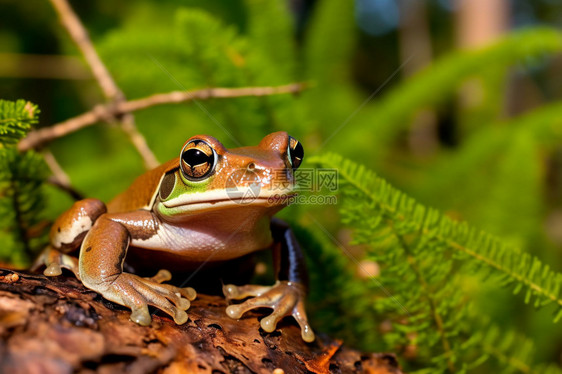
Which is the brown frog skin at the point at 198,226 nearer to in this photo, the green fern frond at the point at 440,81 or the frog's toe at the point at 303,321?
the frog's toe at the point at 303,321

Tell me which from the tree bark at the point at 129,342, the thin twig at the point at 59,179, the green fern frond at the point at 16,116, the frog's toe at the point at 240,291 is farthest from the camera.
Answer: the thin twig at the point at 59,179

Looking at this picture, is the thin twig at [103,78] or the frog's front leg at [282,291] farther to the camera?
the thin twig at [103,78]

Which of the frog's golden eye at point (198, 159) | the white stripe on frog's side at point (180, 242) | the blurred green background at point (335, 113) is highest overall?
the blurred green background at point (335, 113)

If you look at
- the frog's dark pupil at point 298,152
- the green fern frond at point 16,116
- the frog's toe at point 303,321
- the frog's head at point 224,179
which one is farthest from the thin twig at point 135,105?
the frog's toe at point 303,321

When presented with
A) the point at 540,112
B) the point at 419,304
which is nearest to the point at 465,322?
the point at 419,304

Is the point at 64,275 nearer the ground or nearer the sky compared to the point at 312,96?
nearer the ground

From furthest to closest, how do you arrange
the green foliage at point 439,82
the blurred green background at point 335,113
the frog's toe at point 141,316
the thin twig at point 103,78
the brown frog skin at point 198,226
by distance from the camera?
the green foliage at point 439,82, the thin twig at point 103,78, the blurred green background at point 335,113, the brown frog skin at point 198,226, the frog's toe at point 141,316

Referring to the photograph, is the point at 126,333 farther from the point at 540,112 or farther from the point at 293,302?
the point at 540,112
